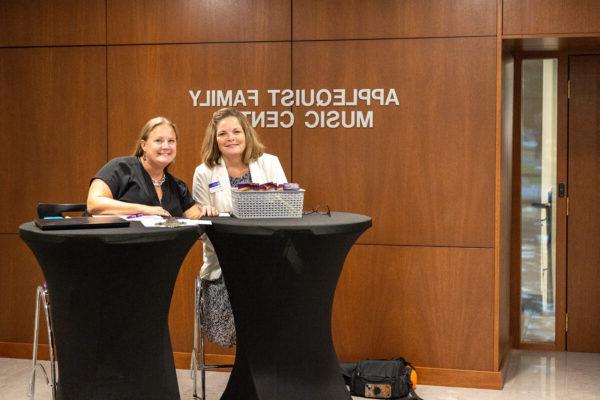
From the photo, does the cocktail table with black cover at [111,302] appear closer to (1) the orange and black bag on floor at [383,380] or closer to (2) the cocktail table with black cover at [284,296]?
(2) the cocktail table with black cover at [284,296]

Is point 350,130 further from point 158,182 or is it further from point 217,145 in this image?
point 158,182

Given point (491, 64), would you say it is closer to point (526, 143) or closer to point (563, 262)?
point (526, 143)

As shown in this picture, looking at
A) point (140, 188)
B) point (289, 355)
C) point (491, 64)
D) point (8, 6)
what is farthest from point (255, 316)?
point (8, 6)

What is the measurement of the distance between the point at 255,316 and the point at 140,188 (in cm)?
87

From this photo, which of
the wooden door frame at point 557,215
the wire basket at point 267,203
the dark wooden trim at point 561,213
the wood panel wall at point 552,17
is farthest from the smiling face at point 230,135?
the dark wooden trim at point 561,213

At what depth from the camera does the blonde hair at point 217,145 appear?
14.9ft

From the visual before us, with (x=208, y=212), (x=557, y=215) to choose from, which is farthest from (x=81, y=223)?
(x=557, y=215)

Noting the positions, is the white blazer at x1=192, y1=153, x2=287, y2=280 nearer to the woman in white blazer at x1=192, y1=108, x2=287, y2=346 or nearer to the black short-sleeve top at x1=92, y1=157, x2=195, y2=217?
the woman in white blazer at x1=192, y1=108, x2=287, y2=346

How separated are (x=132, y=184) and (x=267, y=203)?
0.73m

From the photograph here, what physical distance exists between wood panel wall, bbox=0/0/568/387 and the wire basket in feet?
4.78

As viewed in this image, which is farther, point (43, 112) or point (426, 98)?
point (43, 112)

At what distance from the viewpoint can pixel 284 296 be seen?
3.93 m

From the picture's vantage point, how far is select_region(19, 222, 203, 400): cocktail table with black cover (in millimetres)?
3387

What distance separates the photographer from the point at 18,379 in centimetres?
538
